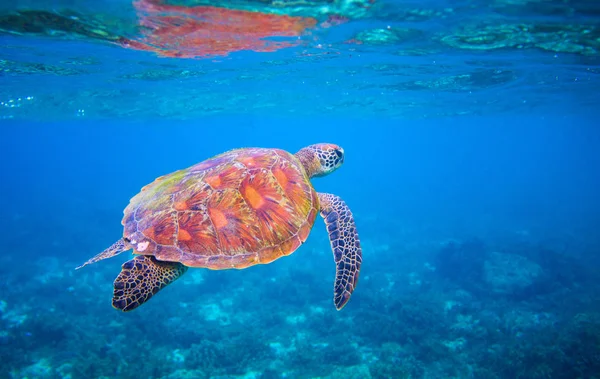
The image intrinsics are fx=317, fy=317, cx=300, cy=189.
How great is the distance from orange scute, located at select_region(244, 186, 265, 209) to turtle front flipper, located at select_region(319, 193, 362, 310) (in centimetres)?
150

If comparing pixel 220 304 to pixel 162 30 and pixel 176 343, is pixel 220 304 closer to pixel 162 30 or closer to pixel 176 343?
pixel 176 343

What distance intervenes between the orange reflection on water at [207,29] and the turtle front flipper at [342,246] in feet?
22.6

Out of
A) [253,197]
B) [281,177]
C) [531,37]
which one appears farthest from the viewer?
[531,37]

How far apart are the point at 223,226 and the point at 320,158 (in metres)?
3.80

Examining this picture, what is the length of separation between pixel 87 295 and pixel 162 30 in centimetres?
1356

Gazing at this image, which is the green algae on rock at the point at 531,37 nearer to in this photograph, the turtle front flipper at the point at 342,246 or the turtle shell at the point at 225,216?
the turtle front flipper at the point at 342,246

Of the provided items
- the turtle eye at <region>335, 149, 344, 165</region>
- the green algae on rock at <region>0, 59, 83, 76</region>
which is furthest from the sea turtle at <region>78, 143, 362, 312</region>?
the green algae on rock at <region>0, 59, 83, 76</region>

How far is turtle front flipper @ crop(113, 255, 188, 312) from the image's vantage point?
4.28 meters

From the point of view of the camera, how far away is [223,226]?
16.2ft

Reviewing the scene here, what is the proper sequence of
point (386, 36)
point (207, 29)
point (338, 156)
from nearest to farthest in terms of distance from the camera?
point (338, 156) < point (207, 29) < point (386, 36)

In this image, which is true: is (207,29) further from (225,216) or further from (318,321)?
(318,321)

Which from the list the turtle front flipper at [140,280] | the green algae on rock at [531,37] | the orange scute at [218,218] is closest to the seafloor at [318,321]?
the turtle front flipper at [140,280]

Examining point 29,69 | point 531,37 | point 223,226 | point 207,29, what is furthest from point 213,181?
point 29,69

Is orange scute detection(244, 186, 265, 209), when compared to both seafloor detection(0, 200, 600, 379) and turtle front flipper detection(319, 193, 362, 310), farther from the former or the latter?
seafloor detection(0, 200, 600, 379)
